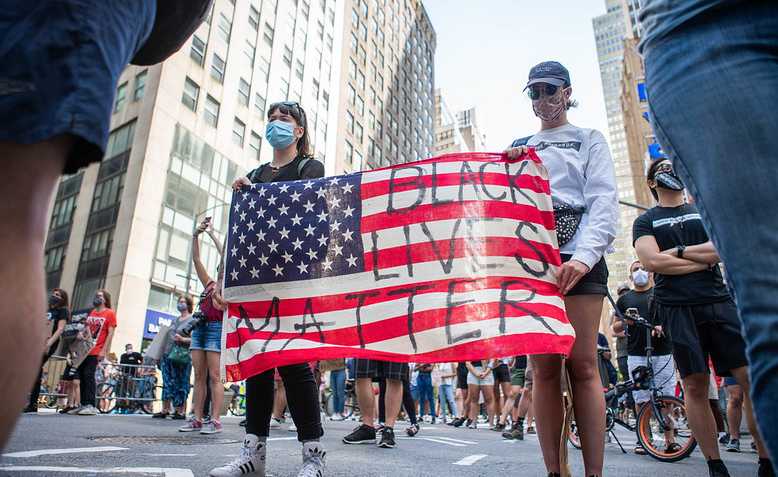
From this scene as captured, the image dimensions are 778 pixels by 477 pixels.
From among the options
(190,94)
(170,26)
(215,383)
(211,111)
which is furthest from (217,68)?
(170,26)

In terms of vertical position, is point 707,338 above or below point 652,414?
above

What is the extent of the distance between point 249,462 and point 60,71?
250 cm

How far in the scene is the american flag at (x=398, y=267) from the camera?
118 inches

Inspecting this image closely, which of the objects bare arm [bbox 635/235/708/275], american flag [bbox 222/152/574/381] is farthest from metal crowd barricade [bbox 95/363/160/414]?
bare arm [bbox 635/235/708/275]

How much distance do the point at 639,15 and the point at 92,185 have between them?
30075mm

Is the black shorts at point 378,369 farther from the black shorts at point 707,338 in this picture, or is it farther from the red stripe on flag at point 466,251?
the black shorts at point 707,338

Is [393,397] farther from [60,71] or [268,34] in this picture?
[268,34]

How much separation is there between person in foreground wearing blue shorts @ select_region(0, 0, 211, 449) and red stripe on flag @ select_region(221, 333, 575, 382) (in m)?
2.23

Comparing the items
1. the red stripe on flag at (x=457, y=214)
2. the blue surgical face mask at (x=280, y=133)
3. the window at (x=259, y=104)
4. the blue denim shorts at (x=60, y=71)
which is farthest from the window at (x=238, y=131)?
the blue denim shorts at (x=60, y=71)

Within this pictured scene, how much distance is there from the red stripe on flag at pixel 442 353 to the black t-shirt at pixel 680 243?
72.0 inches

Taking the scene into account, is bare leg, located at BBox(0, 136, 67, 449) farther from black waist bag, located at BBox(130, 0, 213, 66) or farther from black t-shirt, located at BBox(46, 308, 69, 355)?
black t-shirt, located at BBox(46, 308, 69, 355)

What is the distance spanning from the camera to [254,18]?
108 ft

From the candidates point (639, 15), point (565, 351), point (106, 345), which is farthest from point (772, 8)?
point (106, 345)

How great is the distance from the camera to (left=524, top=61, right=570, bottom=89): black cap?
3.22 m
